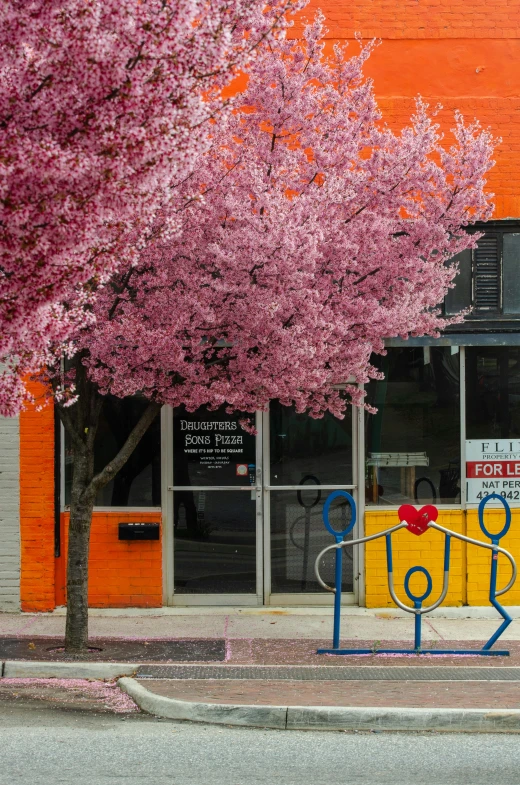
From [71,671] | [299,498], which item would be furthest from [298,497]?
[71,671]

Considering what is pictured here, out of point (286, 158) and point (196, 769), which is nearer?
point (196, 769)

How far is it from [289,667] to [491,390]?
13.8 ft

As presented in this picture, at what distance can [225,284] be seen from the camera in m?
8.20

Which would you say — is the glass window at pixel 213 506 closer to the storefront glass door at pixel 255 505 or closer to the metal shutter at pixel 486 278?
the storefront glass door at pixel 255 505

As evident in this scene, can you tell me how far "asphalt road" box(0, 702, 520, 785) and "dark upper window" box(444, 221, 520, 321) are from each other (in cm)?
530

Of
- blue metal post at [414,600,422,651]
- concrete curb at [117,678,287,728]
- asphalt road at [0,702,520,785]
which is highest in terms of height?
blue metal post at [414,600,422,651]

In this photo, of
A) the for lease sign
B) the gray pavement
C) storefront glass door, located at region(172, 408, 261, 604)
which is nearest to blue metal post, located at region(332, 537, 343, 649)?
the gray pavement

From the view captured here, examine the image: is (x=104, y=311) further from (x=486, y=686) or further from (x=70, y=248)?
(x=486, y=686)

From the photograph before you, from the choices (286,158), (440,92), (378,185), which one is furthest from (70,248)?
(440,92)

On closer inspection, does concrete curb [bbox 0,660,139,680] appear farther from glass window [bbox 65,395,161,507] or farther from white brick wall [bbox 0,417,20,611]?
glass window [bbox 65,395,161,507]

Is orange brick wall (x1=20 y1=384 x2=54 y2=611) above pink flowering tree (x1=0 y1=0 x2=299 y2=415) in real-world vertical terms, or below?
below

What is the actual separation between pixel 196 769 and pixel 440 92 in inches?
318

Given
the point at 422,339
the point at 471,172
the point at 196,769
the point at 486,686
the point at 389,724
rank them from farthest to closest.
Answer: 1. the point at 422,339
2. the point at 471,172
3. the point at 486,686
4. the point at 389,724
5. the point at 196,769

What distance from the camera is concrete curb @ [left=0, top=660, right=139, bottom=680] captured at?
823 centimetres
